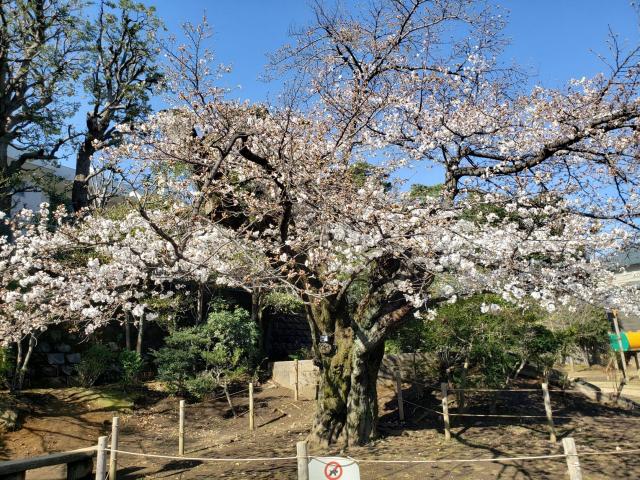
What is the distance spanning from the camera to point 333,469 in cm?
407

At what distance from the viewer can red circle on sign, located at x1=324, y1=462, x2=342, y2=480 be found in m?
4.05

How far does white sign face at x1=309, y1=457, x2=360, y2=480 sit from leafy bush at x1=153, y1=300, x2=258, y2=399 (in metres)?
8.70

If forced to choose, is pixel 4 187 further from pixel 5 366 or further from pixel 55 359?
pixel 5 366

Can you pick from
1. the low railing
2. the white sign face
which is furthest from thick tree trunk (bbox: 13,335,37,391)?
the white sign face

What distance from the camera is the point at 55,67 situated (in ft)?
54.6

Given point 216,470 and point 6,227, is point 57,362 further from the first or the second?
point 216,470

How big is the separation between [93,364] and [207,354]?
3.14 metres

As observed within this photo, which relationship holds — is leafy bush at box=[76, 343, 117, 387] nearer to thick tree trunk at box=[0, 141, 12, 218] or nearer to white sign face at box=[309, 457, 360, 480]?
thick tree trunk at box=[0, 141, 12, 218]

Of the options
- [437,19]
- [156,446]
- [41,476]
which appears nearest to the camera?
[41,476]

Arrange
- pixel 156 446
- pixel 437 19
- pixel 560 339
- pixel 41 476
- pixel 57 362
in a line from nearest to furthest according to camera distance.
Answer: pixel 41 476, pixel 437 19, pixel 156 446, pixel 560 339, pixel 57 362

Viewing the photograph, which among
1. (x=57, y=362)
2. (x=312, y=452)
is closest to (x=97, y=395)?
(x=57, y=362)

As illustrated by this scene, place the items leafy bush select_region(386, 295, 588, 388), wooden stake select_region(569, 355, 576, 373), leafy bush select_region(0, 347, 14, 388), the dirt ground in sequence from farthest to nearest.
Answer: wooden stake select_region(569, 355, 576, 373), leafy bush select_region(386, 295, 588, 388), leafy bush select_region(0, 347, 14, 388), the dirt ground

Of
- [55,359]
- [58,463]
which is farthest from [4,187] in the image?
[58,463]

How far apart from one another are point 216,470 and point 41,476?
2588 mm
